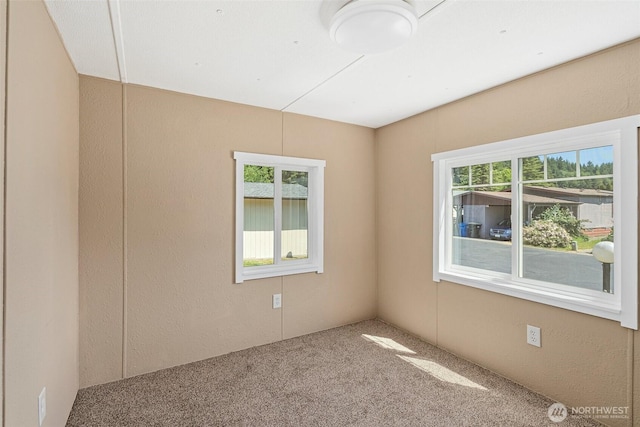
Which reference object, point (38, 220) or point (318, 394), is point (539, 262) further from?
point (38, 220)

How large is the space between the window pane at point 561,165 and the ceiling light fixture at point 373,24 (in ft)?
5.18

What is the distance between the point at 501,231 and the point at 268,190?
7.57 ft

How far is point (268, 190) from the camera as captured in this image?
3410 millimetres

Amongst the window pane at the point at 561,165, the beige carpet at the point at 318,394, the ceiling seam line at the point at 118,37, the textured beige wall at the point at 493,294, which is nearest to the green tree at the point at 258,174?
the ceiling seam line at the point at 118,37

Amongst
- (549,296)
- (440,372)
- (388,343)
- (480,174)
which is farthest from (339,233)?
(549,296)

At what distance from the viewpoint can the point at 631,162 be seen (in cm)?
193

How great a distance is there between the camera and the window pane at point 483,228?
2764 millimetres

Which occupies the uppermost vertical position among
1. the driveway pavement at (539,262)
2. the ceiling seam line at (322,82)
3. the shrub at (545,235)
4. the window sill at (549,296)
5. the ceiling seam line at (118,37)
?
the ceiling seam line at (322,82)

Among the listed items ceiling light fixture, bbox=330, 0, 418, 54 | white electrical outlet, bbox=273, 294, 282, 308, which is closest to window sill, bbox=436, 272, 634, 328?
white electrical outlet, bbox=273, 294, 282, 308

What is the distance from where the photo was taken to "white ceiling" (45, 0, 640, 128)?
165cm

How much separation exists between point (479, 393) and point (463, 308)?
75cm

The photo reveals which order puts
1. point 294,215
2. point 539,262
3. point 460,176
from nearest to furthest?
point 539,262 → point 460,176 → point 294,215

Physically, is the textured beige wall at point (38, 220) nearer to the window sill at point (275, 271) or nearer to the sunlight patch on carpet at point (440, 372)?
the window sill at point (275, 271)

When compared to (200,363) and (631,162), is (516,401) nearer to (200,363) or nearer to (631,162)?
(631,162)
